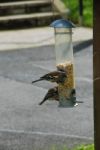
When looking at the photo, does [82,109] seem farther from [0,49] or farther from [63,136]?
[0,49]

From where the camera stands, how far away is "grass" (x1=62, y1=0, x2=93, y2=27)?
13.1 metres

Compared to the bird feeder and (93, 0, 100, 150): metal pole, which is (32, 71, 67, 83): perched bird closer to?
the bird feeder

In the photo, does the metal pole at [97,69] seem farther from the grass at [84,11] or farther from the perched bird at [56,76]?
the grass at [84,11]

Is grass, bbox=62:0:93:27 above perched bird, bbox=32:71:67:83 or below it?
below

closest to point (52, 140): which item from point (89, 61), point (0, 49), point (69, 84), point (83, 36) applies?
point (69, 84)

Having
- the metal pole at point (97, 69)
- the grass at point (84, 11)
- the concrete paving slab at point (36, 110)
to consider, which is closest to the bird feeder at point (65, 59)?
the concrete paving slab at point (36, 110)

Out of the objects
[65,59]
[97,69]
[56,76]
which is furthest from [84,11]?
[97,69]

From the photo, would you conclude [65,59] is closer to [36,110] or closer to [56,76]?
[56,76]

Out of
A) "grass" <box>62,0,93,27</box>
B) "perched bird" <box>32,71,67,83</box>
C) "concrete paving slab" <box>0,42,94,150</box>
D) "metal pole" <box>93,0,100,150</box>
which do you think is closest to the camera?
"metal pole" <box>93,0,100,150</box>

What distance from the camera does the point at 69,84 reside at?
247 inches

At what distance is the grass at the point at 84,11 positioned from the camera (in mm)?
13148

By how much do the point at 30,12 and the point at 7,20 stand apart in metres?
0.87

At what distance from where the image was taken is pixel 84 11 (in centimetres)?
1349

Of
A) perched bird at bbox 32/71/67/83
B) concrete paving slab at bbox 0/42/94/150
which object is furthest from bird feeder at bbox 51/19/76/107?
concrete paving slab at bbox 0/42/94/150
